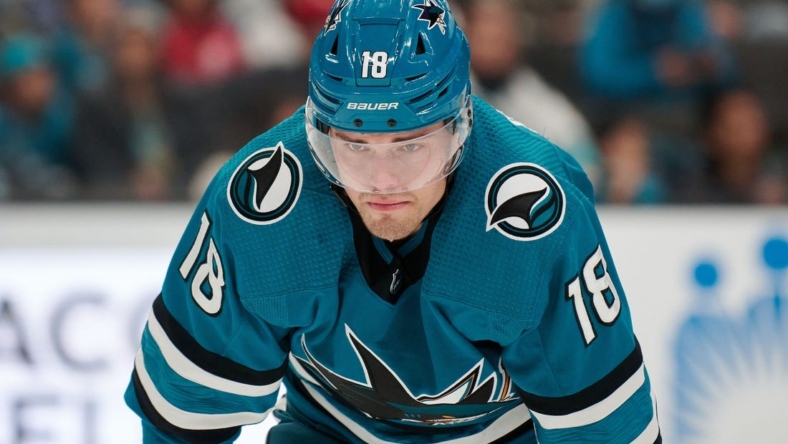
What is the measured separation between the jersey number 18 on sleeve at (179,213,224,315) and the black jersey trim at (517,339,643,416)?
21.7 inches

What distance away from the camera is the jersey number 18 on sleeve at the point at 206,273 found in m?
1.77

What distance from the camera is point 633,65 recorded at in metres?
4.34

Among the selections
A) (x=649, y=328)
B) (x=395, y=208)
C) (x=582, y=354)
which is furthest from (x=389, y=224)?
(x=649, y=328)

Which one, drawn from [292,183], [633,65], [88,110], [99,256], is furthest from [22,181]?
[292,183]

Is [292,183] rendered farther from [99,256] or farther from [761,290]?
[761,290]

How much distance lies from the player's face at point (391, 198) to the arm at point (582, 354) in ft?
0.71

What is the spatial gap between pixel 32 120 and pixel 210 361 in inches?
Answer: 114

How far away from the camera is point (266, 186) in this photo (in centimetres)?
173

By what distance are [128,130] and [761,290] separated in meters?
2.59

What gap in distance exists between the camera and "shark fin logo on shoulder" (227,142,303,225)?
5.64ft

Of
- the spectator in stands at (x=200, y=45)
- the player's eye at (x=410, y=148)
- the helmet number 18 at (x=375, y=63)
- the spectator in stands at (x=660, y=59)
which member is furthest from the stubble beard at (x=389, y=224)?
the spectator in stands at (x=200, y=45)

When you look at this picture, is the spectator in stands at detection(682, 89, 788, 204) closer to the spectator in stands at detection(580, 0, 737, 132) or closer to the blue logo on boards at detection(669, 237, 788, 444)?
the spectator in stands at detection(580, 0, 737, 132)

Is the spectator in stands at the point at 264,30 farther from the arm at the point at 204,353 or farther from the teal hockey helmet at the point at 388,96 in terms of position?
the teal hockey helmet at the point at 388,96

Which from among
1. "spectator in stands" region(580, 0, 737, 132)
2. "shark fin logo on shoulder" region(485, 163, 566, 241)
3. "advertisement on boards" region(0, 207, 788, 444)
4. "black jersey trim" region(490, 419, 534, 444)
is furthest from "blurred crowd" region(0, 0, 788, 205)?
"shark fin logo on shoulder" region(485, 163, 566, 241)
